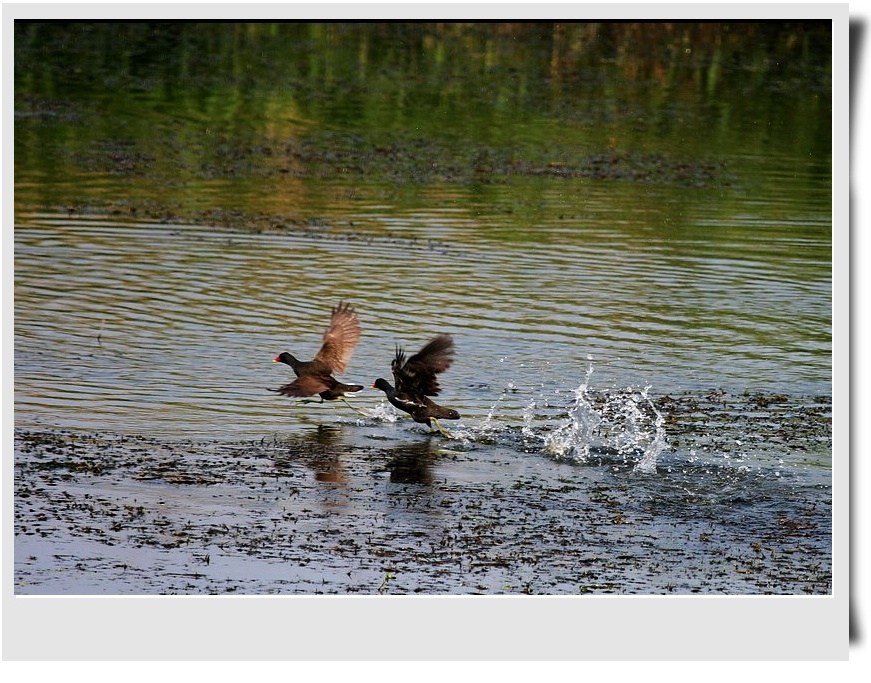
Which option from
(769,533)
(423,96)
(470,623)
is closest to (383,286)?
(769,533)

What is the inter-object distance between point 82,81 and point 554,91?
8.63 m

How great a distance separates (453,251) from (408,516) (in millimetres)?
8401

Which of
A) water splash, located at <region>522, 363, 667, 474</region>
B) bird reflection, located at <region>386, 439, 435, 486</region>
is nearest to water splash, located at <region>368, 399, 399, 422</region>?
bird reflection, located at <region>386, 439, 435, 486</region>

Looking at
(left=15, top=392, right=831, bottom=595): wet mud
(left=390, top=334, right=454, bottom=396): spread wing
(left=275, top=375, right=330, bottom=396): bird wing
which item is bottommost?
(left=15, top=392, right=831, bottom=595): wet mud

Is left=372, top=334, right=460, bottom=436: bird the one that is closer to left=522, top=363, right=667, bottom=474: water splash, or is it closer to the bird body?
the bird body

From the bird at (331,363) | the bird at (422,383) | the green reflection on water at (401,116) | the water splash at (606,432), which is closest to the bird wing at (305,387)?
the bird at (331,363)

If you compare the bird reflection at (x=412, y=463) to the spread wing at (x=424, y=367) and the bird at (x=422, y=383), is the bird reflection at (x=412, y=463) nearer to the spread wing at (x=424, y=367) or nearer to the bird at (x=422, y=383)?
the bird at (x=422, y=383)

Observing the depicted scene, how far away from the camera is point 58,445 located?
10086mm

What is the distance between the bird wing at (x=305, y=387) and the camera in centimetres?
1081

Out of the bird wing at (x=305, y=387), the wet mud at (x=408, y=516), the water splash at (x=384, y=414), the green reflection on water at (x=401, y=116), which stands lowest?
the wet mud at (x=408, y=516)

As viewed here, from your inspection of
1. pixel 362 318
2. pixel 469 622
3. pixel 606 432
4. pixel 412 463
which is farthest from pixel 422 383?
pixel 469 622

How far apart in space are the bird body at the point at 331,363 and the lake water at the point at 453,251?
322 mm

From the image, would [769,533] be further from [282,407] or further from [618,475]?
[282,407]

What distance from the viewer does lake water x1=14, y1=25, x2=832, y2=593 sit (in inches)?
428
